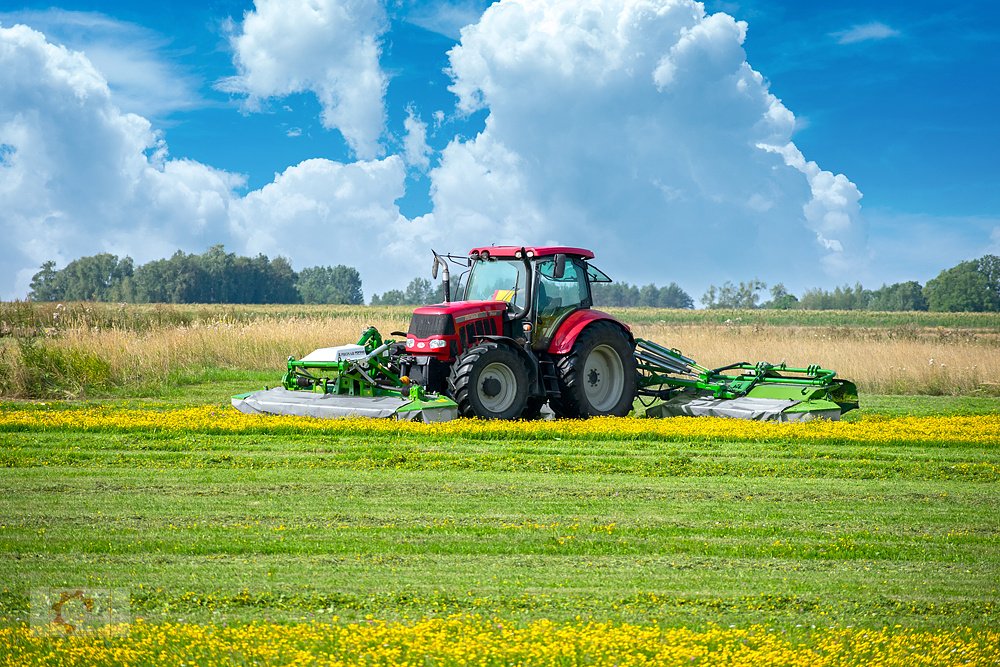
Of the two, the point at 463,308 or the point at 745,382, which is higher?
the point at 463,308

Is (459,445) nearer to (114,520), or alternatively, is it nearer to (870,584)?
(114,520)

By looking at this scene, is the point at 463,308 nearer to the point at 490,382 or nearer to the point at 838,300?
the point at 490,382

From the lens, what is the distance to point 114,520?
7879mm

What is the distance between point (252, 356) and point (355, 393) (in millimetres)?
10283

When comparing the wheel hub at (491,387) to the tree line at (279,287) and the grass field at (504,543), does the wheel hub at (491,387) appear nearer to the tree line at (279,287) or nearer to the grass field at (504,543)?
the grass field at (504,543)

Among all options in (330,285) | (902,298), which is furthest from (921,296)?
(330,285)

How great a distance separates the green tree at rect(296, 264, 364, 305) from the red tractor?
3117 inches

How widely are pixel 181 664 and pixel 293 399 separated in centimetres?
911

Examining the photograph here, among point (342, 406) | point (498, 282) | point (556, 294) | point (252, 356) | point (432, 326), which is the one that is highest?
point (498, 282)

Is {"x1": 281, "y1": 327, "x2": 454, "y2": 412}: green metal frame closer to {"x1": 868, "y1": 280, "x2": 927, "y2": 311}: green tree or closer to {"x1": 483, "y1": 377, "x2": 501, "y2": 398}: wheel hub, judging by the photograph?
{"x1": 483, "y1": 377, "x2": 501, "y2": 398}: wheel hub

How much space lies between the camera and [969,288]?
267 feet

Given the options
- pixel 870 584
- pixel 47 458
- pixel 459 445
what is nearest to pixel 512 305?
pixel 459 445

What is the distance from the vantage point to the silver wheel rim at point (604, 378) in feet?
48.2

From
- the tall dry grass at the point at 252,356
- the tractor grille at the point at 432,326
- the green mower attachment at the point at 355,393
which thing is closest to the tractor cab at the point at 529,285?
the tractor grille at the point at 432,326
